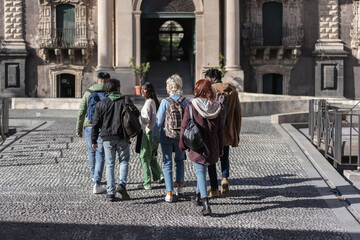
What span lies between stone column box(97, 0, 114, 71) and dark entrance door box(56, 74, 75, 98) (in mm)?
3956

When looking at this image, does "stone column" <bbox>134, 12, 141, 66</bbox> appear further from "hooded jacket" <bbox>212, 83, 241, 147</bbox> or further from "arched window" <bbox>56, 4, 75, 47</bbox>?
"hooded jacket" <bbox>212, 83, 241, 147</bbox>

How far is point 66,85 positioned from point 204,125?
27.1 m

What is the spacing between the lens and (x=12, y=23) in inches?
1337

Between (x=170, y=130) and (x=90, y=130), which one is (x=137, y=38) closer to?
(x=90, y=130)

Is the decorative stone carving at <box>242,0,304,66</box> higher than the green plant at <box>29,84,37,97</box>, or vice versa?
the decorative stone carving at <box>242,0,304,66</box>

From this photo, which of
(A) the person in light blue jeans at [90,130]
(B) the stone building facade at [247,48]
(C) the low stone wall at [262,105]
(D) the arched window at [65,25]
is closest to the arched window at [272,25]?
(B) the stone building facade at [247,48]

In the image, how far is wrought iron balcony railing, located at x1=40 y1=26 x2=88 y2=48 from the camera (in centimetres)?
3359

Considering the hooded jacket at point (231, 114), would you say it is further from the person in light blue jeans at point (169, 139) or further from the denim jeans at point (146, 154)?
the denim jeans at point (146, 154)

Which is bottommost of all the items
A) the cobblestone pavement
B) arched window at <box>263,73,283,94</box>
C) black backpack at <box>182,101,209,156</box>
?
the cobblestone pavement

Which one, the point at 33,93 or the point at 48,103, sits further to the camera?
the point at 33,93

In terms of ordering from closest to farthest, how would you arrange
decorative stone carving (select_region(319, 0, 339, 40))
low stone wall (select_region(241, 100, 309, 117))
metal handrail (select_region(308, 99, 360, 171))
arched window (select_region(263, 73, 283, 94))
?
metal handrail (select_region(308, 99, 360, 171)) → low stone wall (select_region(241, 100, 309, 117)) → decorative stone carving (select_region(319, 0, 339, 40)) → arched window (select_region(263, 73, 283, 94))

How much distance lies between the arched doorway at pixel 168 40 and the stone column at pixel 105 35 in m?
→ 1.78

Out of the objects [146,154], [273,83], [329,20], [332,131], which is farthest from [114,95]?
[329,20]

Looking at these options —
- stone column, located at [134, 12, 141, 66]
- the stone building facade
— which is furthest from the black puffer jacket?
the stone building facade
